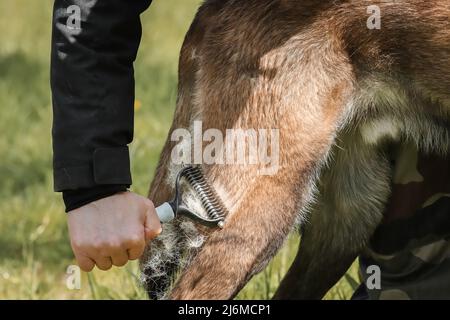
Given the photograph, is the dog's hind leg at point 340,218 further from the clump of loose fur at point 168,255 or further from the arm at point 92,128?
the arm at point 92,128

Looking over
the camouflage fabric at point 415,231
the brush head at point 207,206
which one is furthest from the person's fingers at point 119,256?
the camouflage fabric at point 415,231

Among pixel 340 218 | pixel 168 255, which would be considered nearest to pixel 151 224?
pixel 168 255

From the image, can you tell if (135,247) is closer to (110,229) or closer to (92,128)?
(110,229)

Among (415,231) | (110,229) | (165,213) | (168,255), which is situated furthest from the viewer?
(415,231)

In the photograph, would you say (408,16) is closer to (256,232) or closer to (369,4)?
(369,4)

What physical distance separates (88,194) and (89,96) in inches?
9.7

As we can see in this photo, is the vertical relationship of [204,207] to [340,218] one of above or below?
above

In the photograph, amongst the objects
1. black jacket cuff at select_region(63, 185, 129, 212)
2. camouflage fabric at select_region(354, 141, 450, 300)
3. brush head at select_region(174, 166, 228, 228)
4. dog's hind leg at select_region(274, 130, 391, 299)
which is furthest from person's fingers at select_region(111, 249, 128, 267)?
camouflage fabric at select_region(354, 141, 450, 300)

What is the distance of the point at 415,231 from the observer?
3527mm

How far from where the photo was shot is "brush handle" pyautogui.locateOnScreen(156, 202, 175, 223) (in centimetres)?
279

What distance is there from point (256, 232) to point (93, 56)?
2.22 ft

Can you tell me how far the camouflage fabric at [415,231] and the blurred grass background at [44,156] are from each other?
0.34 metres

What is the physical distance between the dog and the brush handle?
A: 11cm
